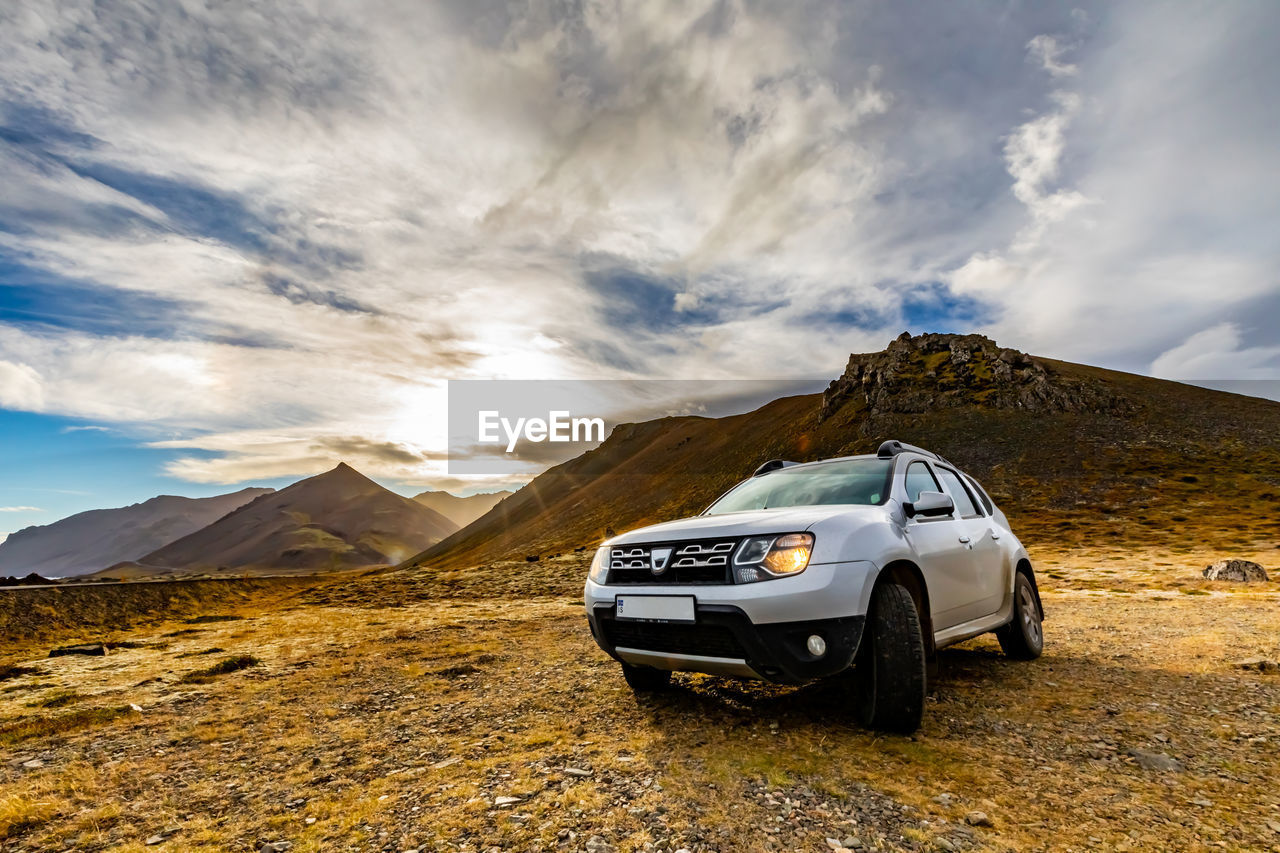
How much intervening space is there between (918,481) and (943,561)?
0.98 m

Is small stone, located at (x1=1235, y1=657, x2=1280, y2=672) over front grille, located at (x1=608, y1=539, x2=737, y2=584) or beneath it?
beneath

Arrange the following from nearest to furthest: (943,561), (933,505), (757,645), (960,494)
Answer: (757,645)
(933,505)
(943,561)
(960,494)

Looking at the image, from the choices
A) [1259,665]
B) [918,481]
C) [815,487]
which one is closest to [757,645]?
[815,487]

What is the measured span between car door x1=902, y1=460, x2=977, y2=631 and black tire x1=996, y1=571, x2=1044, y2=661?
141cm

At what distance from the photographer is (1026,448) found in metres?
59.7

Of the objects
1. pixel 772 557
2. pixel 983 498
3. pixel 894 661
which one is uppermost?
pixel 983 498

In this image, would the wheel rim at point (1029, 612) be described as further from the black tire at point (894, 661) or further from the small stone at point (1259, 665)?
the black tire at point (894, 661)

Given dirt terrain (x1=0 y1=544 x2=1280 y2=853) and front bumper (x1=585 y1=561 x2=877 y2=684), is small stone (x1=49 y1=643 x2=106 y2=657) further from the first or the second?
front bumper (x1=585 y1=561 x2=877 y2=684)

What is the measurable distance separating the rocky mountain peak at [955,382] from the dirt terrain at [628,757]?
74.5 m

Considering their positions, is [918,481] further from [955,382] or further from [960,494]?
[955,382]

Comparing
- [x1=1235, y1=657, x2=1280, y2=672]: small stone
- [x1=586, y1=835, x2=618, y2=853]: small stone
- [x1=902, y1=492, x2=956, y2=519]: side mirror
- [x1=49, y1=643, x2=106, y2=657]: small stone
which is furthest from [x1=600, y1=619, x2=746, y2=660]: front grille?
[x1=49, y1=643, x2=106, y2=657]: small stone

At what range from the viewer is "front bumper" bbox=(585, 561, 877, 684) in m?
3.67

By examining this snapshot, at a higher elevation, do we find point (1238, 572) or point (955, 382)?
point (955, 382)

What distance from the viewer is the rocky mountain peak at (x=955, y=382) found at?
7031 centimetres
